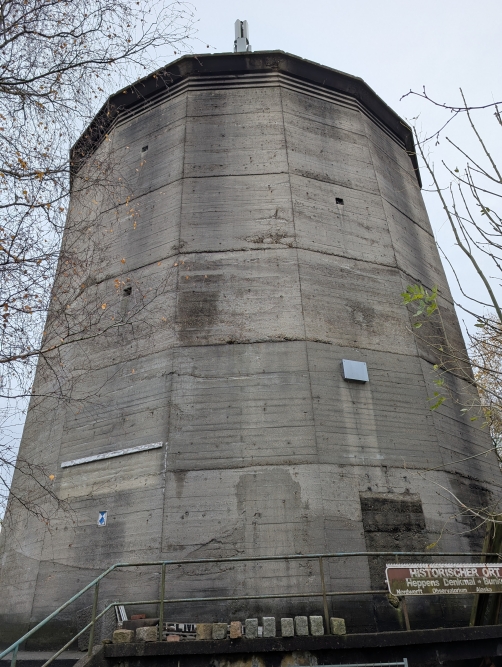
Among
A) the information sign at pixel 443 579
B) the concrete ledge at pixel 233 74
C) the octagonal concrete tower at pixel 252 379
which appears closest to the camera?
the information sign at pixel 443 579

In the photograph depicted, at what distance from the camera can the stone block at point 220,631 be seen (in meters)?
6.33

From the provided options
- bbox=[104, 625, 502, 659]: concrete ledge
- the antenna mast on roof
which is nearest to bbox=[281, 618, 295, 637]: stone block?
bbox=[104, 625, 502, 659]: concrete ledge

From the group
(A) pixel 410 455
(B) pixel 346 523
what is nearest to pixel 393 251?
(A) pixel 410 455

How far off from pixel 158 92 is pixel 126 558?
10.7 m

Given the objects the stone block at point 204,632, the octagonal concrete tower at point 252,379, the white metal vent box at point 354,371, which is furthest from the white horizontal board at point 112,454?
the white metal vent box at point 354,371

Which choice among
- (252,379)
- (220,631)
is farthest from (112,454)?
(220,631)

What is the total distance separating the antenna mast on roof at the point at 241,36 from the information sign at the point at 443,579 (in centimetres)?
1510

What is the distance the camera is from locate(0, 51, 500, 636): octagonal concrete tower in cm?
836

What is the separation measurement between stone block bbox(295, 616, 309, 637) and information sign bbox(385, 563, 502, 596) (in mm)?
1077

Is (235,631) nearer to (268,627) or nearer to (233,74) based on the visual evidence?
(268,627)

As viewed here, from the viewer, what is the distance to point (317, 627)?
253 inches

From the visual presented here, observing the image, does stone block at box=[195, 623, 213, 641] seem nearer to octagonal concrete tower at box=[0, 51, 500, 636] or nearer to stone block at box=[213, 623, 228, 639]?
stone block at box=[213, 623, 228, 639]

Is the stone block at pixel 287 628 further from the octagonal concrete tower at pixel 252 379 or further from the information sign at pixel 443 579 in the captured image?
the octagonal concrete tower at pixel 252 379

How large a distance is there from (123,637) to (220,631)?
112 centimetres
